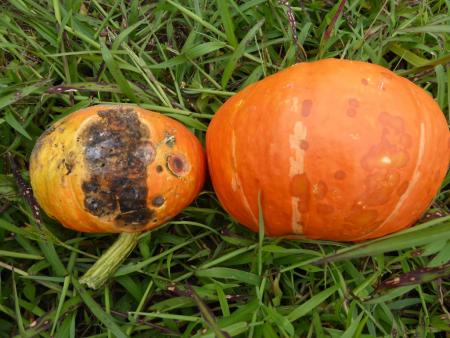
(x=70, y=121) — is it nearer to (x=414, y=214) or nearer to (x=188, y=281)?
(x=188, y=281)

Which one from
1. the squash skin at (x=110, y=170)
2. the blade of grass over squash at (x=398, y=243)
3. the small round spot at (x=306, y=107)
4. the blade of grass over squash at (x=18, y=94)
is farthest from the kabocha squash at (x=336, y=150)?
the blade of grass over squash at (x=18, y=94)

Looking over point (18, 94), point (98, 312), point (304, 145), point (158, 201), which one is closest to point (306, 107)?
point (304, 145)

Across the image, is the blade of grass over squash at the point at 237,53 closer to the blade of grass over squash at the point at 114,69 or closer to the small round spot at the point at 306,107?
the blade of grass over squash at the point at 114,69

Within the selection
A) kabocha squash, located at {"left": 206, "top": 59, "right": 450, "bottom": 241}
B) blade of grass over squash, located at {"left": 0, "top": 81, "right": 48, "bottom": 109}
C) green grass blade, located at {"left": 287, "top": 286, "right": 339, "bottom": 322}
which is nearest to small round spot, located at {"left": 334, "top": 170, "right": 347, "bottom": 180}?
kabocha squash, located at {"left": 206, "top": 59, "right": 450, "bottom": 241}

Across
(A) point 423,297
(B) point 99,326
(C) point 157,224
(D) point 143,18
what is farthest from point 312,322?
(D) point 143,18

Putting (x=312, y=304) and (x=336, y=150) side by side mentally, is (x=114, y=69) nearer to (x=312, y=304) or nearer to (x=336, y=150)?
(x=336, y=150)

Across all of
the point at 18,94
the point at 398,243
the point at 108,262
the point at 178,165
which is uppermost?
the point at 18,94

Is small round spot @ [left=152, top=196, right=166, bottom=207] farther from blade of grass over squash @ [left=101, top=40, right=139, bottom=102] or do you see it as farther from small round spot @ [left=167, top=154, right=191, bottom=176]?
blade of grass over squash @ [left=101, top=40, right=139, bottom=102]
